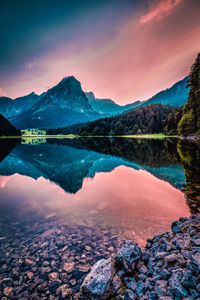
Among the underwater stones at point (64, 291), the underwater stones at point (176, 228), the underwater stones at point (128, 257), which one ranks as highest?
the underwater stones at point (128, 257)

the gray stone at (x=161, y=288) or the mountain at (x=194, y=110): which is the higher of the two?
the mountain at (x=194, y=110)

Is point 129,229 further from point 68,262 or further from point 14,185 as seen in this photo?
point 14,185

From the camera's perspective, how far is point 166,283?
4891 mm

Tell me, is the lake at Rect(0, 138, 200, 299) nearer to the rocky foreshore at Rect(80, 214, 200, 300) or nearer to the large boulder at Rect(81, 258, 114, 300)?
the large boulder at Rect(81, 258, 114, 300)

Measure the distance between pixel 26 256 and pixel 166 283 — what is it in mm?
6023

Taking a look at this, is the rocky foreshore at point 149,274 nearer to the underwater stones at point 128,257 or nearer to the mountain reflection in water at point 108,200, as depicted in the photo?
the underwater stones at point 128,257

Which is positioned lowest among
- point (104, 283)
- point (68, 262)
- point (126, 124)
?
point (68, 262)

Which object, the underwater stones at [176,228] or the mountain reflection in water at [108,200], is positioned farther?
the mountain reflection in water at [108,200]

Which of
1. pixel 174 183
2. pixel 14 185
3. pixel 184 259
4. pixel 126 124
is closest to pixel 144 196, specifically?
pixel 174 183

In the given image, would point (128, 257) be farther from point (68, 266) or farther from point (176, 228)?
point (176, 228)

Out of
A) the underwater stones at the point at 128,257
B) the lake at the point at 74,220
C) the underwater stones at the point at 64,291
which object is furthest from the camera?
the lake at the point at 74,220

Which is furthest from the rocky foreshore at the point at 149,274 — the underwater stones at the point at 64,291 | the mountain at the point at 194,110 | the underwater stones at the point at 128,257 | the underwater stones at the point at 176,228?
the mountain at the point at 194,110

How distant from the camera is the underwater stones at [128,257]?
581 cm

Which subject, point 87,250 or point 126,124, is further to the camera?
point 126,124
